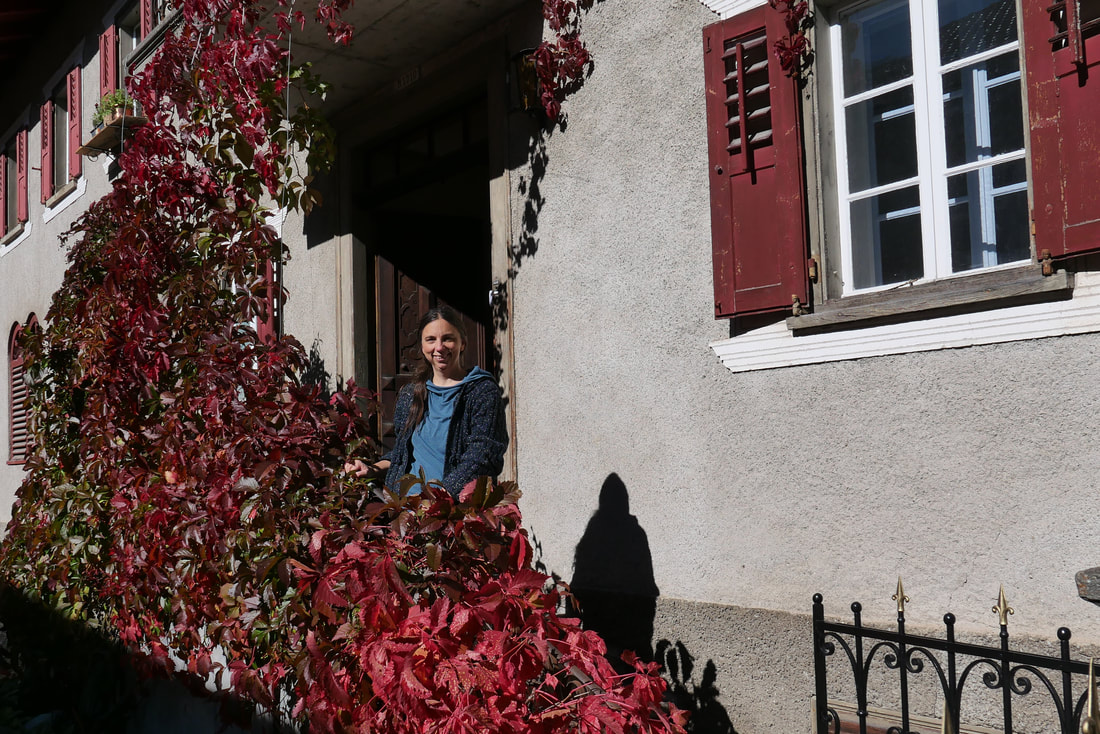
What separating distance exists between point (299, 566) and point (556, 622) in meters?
0.83

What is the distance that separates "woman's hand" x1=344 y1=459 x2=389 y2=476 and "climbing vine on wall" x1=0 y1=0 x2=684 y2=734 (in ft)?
0.25

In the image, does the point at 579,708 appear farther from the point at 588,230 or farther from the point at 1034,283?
the point at 588,230

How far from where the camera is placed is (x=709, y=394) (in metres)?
4.26

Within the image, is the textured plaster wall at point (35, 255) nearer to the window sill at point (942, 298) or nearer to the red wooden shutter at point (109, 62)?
the red wooden shutter at point (109, 62)

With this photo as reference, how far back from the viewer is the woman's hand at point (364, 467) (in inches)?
160

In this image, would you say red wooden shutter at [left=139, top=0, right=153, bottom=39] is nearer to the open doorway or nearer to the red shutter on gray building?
the open doorway

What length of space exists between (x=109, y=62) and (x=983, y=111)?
32.9 feet

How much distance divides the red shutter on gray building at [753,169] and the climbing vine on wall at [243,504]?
1.10 meters

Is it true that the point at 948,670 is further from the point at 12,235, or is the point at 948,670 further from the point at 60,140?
the point at 12,235

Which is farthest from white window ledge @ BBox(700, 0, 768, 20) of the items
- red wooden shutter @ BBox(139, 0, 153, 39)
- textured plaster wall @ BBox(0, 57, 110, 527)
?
textured plaster wall @ BBox(0, 57, 110, 527)

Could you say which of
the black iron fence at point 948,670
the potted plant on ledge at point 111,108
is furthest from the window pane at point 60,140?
the black iron fence at point 948,670

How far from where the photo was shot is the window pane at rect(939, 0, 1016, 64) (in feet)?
11.1

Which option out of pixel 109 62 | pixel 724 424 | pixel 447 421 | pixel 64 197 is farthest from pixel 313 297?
pixel 64 197

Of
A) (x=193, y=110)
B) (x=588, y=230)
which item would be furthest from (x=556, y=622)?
(x=193, y=110)
